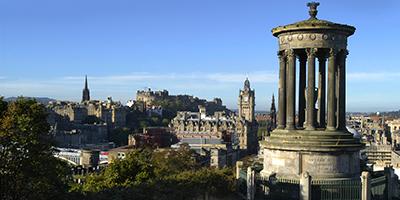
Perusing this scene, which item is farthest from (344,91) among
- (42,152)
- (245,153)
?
(245,153)

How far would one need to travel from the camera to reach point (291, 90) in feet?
62.5

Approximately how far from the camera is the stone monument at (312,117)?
1788cm

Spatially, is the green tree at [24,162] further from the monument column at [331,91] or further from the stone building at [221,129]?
the stone building at [221,129]

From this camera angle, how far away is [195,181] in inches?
858

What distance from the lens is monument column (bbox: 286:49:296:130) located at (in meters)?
19.0

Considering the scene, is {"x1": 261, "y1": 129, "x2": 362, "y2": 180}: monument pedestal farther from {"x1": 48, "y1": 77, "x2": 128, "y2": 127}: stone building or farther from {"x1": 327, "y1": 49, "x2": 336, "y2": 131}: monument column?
{"x1": 48, "y1": 77, "x2": 128, "y2": 127}: stone building

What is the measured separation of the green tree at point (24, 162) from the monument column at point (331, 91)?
9.29 metres

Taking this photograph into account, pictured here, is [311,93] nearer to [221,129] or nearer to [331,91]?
[331,91]

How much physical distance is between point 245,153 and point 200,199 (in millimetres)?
99568

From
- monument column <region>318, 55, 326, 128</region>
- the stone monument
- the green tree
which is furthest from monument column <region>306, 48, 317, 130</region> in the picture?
the green tree

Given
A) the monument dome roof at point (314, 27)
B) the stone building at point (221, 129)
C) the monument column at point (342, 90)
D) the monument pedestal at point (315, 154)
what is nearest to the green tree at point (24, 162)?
the monument pedestal at point (315, 154)

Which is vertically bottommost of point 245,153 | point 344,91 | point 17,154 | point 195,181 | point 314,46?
point 245,153

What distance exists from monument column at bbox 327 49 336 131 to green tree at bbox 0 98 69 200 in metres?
9.29

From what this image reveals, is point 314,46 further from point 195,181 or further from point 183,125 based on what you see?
point 183,125
